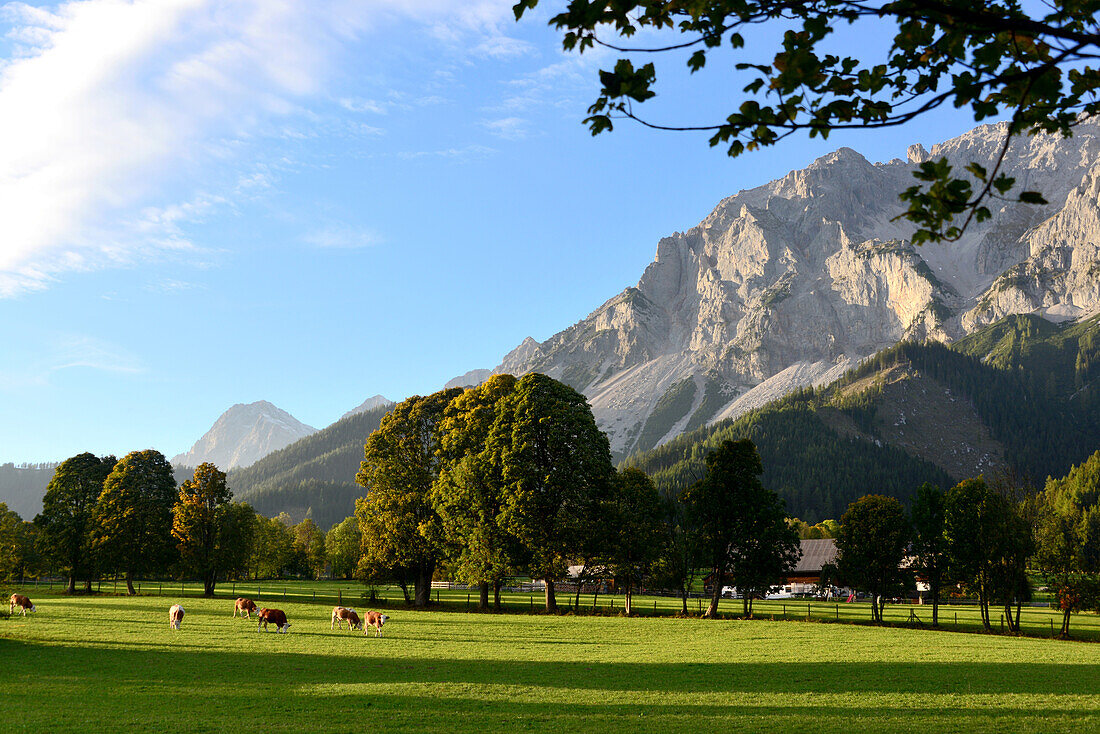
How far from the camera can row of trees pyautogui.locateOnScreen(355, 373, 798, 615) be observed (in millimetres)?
47969

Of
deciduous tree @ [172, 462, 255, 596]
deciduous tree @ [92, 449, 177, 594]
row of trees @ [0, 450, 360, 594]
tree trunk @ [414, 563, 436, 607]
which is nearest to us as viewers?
tree trunk @ [414, 563, 436, 607]

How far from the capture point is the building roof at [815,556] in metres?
107

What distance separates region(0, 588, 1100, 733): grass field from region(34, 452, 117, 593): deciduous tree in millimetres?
37863

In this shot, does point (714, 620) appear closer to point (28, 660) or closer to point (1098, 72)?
point (28, 660)

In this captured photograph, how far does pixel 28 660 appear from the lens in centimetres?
2469

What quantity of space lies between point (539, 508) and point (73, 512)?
180ft

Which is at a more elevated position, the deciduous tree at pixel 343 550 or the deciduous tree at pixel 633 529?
the deciduous tree at pixel 633 529

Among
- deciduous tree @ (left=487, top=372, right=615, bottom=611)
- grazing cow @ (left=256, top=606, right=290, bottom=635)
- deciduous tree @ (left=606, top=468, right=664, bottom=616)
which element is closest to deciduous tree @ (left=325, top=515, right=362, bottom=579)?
deciduous tree @ (left=606, top=468, right=664, bottom=616)

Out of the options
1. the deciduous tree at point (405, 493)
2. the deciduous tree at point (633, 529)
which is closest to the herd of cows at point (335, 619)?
the deciduous tree at point (405, 493)

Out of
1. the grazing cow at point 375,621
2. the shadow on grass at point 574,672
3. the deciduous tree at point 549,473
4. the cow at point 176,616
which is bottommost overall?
the cow at point 176,616

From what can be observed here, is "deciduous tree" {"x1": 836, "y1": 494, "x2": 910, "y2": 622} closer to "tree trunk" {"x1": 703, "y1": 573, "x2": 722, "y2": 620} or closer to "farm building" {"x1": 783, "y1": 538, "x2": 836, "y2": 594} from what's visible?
"tree trunk" {"x1": 703, "y1": 573, "x2": 722, "y2": 620}

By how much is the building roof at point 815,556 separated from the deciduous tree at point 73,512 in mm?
92577

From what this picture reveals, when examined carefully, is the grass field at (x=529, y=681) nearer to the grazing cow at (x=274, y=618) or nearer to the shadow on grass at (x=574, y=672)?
the shadow on grass at (x=574, y=672)

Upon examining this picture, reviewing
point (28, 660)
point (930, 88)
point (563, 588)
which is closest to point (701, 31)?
point (930, 88)
